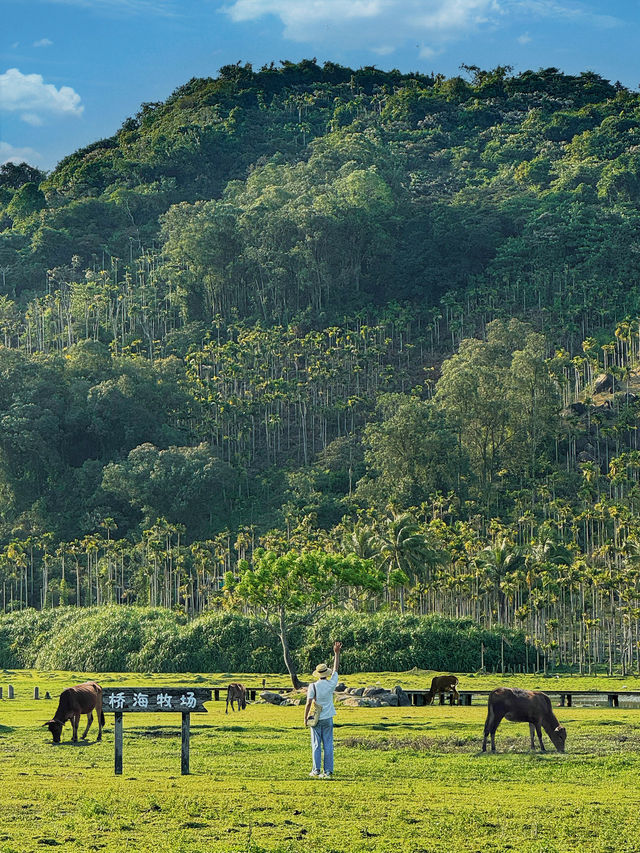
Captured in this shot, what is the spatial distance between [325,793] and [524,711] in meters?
7.05

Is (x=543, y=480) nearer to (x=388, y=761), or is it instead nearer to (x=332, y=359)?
(x=332, y=359)

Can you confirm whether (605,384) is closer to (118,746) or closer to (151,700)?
(118,746)

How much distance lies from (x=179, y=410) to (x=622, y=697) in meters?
88.6

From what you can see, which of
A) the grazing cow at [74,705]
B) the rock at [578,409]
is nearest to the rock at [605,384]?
the rock at [578,409]

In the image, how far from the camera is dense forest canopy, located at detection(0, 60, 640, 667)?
3716 inches

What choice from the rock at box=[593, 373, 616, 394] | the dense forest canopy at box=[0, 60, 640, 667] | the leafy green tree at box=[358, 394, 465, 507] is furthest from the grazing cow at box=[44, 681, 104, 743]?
the rock at box=[593, 373, 616, 394]

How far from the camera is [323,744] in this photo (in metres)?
21.5

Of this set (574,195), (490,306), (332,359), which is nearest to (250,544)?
(332,359)

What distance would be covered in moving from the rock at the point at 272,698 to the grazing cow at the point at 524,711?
826 inches

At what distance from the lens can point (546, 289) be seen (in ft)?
486

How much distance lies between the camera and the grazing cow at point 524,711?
25.5 metres

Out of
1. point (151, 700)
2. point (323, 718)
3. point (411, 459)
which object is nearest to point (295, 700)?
point (151, 700)

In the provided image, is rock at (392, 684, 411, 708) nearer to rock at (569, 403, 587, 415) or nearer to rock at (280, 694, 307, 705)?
rock at (280, 694, 307, 705)

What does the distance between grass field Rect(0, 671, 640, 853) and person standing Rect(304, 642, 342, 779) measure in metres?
0.50
